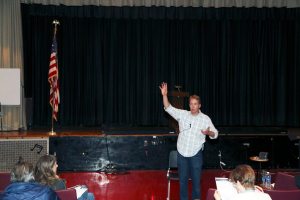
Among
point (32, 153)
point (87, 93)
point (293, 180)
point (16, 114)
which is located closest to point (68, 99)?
point (87, 93)

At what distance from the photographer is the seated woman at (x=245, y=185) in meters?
3.69

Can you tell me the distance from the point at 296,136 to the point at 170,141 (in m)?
2.83

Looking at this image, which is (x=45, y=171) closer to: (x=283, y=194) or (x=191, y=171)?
(x=283, y=194)

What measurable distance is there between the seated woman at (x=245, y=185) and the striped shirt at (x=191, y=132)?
231 centimetres

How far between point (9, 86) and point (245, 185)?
8162 millimetres

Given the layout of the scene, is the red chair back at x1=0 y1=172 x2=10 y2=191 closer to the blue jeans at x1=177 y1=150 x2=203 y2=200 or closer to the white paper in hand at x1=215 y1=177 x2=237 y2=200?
the blue jeans at x1=177 y1=150 x2=203 y2=200

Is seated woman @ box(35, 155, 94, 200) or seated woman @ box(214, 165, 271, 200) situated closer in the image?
seated woman @ box(214, 165, 271, 200)

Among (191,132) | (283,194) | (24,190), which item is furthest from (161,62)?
(24,190)

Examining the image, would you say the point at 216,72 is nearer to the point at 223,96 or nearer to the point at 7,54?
the point at 223,96

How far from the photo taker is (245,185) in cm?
375

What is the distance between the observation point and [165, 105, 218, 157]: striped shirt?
6152 mm

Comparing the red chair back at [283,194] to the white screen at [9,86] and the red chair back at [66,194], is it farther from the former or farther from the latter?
the white screen at [9,86]

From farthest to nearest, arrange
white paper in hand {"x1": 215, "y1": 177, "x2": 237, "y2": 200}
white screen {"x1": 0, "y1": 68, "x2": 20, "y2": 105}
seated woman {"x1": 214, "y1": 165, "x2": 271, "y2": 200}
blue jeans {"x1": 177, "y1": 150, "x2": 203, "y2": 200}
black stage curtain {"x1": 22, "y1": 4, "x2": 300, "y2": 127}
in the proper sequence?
black stage curtain {"x1": 22, "y1": 4, "x2": 300, "y2": 127} → white screen {"x1": 0, "y1": 68, "x2": 20, "y2": 105} → blue jeans {"x1": 177, "y1": 150, "x2": 203, "y2": 200} → white paper in hand {"x1": 215, "y1": 177, "x2": 237, "y2": 200} → seated woman {"x1": 214, "y1": 165, "x2": 271, "y2": 200}

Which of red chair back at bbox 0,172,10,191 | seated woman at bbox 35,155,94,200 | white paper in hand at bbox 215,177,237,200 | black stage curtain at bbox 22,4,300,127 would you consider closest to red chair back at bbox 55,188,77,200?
seated woman at bbox 35,155,94,200
